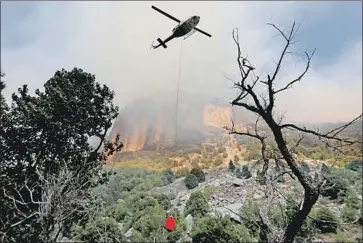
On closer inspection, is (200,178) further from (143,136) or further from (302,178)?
(302,178)

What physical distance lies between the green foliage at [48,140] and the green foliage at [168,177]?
28.3 metres

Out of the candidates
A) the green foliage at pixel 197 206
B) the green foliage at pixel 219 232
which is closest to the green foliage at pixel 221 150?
the green foliage at pixel 197 206

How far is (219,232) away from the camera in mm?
24172

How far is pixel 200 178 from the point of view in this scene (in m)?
49.3

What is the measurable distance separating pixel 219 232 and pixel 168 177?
24050 millimetres

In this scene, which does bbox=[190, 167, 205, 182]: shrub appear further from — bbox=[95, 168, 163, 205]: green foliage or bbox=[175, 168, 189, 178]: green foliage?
bbox=[95, 168, 163, 205]: green foliage

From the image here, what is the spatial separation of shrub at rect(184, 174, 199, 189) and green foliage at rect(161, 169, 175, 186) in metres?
1.82

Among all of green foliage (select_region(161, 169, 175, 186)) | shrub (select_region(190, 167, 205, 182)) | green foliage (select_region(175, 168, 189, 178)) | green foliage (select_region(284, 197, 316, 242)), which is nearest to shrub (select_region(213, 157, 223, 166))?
green foliage (select_region(175, 168, 189, 178))

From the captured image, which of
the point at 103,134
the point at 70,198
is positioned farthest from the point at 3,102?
the point at 70,198

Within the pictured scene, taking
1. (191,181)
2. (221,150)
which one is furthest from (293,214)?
(221,150)

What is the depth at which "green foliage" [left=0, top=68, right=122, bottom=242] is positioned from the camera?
16516 mm

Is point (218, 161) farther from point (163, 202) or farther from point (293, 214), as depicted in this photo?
point (293, 214)

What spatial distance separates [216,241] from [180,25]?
65.6ft

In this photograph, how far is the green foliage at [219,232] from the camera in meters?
24.0
